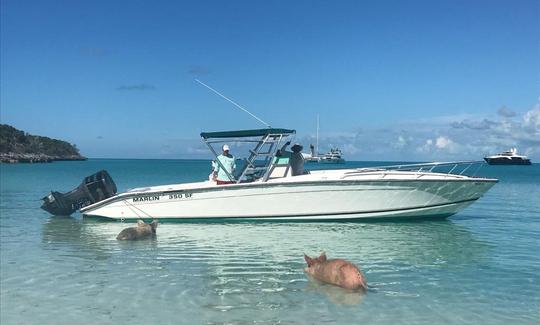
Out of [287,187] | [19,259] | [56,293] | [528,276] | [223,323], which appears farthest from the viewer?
[287,187]

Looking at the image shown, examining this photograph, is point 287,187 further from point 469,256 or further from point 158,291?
point 158,291

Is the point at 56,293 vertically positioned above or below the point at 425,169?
below

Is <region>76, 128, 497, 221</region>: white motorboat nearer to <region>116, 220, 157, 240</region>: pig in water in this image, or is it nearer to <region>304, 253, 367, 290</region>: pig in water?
<region>116, 220, 157, 240</region>: pig in water

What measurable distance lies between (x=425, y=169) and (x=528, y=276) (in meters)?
7.62

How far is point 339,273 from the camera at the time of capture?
26.5 feet

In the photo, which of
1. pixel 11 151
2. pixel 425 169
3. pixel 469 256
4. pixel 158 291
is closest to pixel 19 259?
pixel 158 291

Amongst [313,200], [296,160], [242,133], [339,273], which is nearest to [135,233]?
[242,133]

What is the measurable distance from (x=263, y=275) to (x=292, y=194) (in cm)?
618

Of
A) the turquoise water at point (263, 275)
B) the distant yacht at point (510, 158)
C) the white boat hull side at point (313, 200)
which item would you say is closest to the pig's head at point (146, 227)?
the turquoise water at point (263, 275)

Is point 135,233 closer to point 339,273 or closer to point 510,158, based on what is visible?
point 339,273

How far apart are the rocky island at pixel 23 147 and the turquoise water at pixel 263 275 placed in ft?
395

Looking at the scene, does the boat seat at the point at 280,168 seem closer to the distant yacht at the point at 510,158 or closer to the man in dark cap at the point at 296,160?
the man in dark cap at the point at 296,160

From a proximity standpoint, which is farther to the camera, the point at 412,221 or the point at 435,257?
the point at 412,221

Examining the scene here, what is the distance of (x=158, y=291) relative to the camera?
26.3ft
